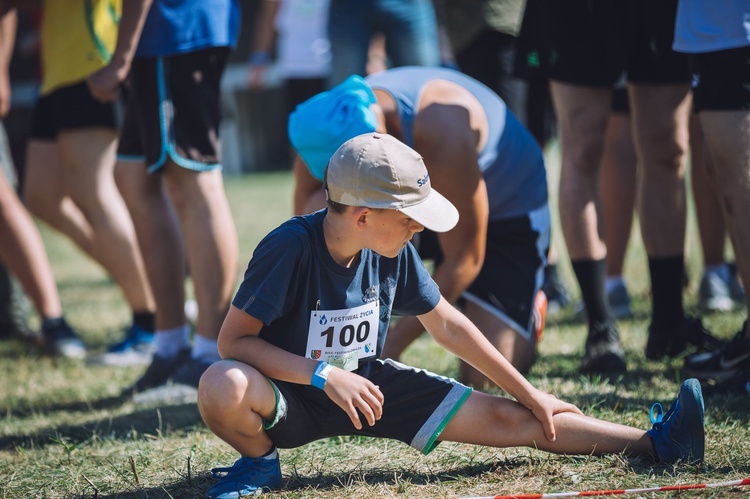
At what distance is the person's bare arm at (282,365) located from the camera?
2.09 m

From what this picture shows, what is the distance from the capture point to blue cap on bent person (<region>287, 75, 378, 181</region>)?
2.77 meters

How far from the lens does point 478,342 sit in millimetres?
2332

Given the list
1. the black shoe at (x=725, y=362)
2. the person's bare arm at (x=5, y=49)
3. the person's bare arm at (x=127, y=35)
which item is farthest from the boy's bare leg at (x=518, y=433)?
the person's bare arm at (x=5, y=49)

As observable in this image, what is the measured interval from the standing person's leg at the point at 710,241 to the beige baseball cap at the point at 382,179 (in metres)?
2.29

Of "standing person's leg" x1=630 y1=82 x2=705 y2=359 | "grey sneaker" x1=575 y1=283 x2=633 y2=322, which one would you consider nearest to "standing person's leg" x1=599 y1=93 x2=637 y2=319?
"grey sneaker" x1=575 y1=283 x2=633 y2=322

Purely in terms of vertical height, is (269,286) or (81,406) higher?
(269,286)

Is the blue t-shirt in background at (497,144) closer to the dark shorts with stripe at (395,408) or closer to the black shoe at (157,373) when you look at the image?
the dark shorts with stripe at (395,408)

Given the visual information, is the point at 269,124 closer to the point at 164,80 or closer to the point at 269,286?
the point at 164,80

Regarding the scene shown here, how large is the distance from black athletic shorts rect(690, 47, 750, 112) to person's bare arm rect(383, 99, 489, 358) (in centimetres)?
71

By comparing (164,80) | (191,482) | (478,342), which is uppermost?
(164,80)

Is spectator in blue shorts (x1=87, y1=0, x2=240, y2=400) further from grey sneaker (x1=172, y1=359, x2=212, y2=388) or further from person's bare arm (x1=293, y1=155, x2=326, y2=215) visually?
person's bare arm (x1=293, y1=155, x2=326, y2=215)

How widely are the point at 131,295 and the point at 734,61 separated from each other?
2.69 m

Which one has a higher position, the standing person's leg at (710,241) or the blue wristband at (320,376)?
the blue wristband at (320,376)

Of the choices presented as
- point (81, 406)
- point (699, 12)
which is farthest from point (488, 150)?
point (81, 406)
